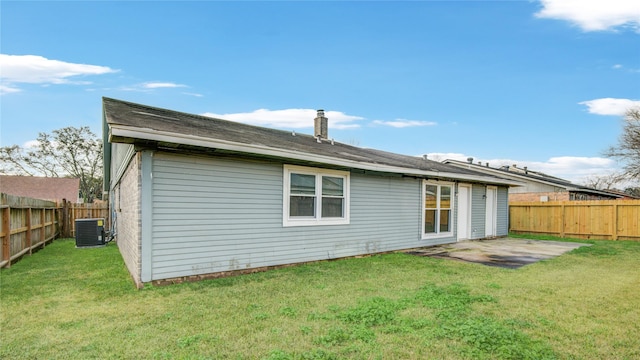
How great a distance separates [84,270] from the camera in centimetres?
705

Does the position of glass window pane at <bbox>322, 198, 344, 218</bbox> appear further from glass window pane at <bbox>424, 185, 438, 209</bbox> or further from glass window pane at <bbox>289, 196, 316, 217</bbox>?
glass window pane at <bbox>424, 185, 438, 209</bbox>

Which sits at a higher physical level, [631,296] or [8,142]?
[8,142]

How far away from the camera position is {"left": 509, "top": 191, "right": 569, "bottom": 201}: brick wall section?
20.2 m

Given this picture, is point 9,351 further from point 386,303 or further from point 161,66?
point 161,66

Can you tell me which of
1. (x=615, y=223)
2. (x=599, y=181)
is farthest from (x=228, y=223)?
(x=599, y=181)

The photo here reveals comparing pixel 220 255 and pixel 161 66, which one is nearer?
pixel 220 255

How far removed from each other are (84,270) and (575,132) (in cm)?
2390

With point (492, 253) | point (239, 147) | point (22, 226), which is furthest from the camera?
point (492, 253)

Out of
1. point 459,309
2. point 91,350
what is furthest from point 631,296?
point 91,350

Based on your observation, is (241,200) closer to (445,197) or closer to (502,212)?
(445,197)

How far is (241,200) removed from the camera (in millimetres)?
6480

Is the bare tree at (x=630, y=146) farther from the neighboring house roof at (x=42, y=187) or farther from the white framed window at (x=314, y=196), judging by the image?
the neighboring house roof at (x=42, y=187)

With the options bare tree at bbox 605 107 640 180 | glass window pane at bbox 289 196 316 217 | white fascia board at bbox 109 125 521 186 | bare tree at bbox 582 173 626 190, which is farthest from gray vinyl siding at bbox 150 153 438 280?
bare tree at bbox 582 173 626 190

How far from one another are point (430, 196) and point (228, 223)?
6618 mm
